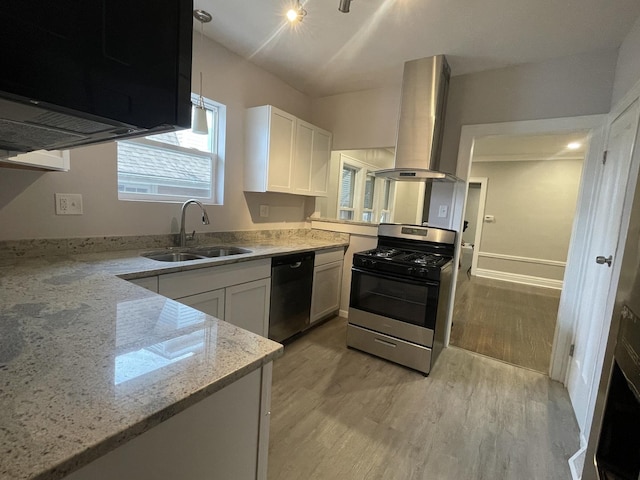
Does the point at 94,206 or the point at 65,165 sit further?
the point at 94,206

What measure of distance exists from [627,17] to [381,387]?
2.78m

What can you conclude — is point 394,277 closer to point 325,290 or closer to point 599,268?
point 325,290

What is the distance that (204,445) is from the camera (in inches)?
26.1

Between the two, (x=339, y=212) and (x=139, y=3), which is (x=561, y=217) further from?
(x=139, y=3)

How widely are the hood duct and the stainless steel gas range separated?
2.02 feet

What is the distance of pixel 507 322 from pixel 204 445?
3.75 metres

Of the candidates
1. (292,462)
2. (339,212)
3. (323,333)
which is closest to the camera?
→ (292,462)

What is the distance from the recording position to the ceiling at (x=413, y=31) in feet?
5.95

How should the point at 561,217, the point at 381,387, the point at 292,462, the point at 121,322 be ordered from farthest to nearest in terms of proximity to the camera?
1. the point at 561,217
2. the point at 381,387
3. the point at 292,462
4. the point at 121,322

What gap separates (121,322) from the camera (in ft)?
2.85

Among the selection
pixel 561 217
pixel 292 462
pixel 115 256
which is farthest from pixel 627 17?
pixel 561 217

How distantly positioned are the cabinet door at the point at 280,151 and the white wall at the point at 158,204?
301mm

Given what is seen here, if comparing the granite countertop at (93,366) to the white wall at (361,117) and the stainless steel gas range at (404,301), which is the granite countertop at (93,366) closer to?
the stainless steel gas range at (404,301)

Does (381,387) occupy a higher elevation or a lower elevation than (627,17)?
lower
